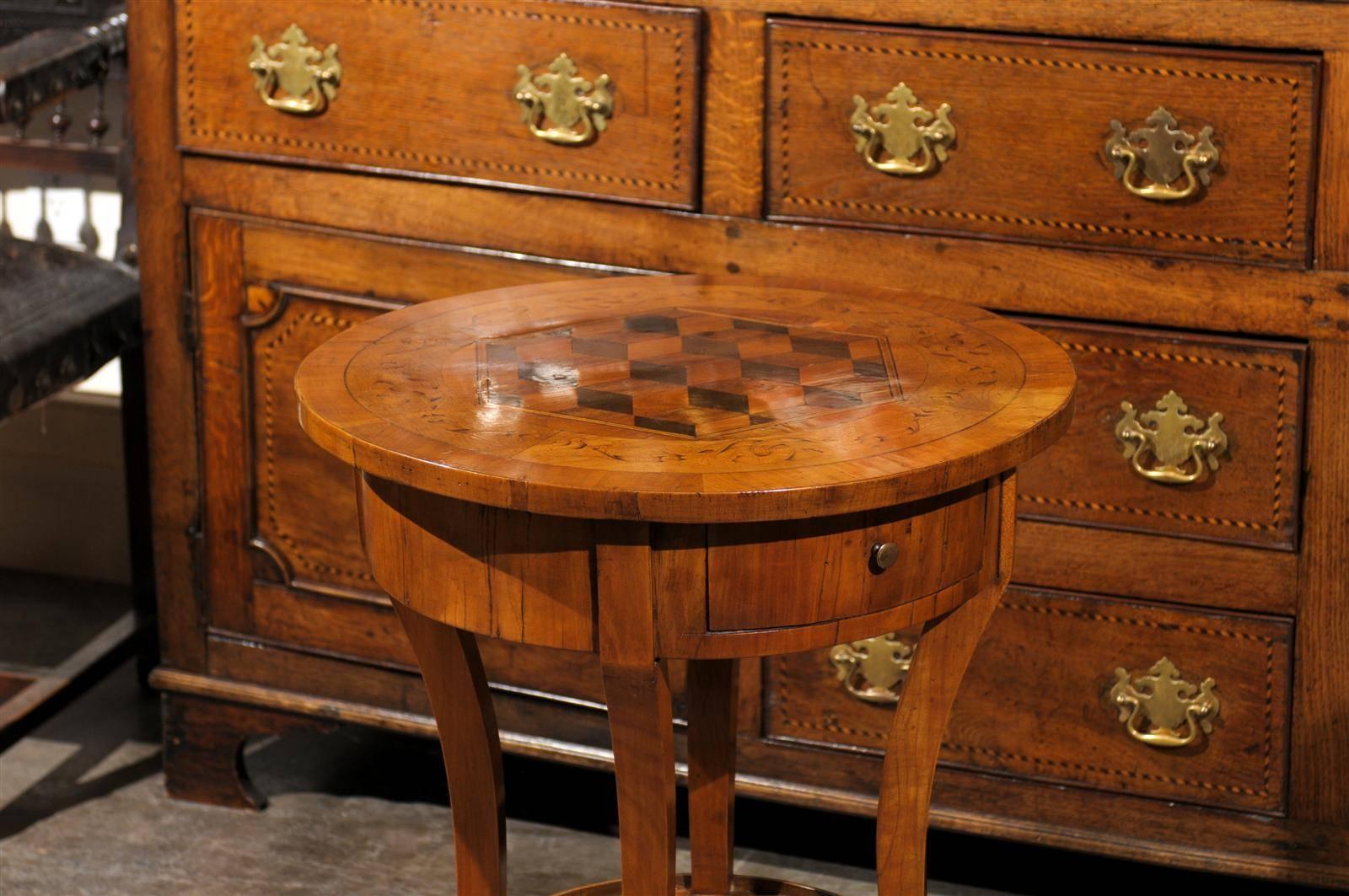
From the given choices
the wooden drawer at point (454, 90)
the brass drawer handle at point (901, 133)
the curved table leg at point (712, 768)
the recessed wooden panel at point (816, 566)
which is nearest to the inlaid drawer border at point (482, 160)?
the wooden drawer at point (454, 90)

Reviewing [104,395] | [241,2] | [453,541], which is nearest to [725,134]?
[241,2]

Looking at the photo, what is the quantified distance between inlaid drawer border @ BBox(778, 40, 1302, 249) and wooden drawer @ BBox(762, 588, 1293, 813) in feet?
1.40

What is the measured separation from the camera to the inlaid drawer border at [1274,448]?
201cm

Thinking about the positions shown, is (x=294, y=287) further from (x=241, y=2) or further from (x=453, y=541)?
(x=453, y=541)

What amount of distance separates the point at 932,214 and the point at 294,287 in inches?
32.4

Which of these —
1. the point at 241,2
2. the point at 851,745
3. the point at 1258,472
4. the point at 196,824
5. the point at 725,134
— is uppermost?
the point at 241,2

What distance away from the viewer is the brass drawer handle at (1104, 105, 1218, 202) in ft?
6.43

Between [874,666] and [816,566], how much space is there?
2.76ft

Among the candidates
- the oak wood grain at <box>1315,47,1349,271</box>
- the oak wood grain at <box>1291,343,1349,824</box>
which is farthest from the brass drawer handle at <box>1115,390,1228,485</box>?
the oak wood grain at <box>1315,47,1349,271</box>

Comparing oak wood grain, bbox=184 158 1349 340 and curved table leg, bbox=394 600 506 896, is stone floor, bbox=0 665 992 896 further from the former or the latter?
oak wood grain, bbox=184 158 1349 340

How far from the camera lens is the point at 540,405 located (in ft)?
4.91

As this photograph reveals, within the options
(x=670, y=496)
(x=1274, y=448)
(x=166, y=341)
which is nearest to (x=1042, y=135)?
(x=1274, y=448)

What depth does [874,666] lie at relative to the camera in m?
2.22

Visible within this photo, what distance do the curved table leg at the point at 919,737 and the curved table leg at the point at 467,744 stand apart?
36cm
